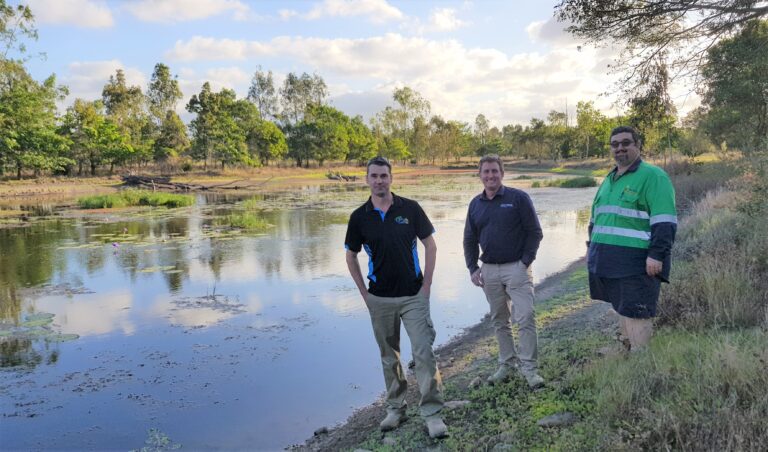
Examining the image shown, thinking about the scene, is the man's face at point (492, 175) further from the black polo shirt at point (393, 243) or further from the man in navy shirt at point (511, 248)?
the black polo shirt at point (393, 243)

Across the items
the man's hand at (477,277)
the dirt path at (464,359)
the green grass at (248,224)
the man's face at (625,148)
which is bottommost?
the dirt path at (464,359)

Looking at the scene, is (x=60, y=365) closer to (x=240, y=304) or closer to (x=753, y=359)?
(x=240, y=304)

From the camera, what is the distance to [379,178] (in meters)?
3.93

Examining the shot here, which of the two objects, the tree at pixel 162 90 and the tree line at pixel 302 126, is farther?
the tree at pixel 162 90

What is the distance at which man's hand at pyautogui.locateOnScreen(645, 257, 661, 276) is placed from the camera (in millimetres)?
3543

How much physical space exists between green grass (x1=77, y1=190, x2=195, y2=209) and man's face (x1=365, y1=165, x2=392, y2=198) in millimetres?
27684

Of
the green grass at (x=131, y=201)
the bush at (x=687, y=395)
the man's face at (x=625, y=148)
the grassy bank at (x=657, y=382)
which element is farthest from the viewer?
the green grass at (x=131, y=201)

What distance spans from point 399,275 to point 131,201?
98.0 feet

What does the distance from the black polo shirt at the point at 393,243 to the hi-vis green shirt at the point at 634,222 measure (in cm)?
135

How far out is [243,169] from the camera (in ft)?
197

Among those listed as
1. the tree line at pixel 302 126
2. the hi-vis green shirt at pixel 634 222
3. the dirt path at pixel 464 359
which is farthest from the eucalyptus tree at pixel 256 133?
the hi-vis green shirt at pixel 634 222

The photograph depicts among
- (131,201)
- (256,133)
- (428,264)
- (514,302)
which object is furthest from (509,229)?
(256,133)

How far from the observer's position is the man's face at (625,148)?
380 cm

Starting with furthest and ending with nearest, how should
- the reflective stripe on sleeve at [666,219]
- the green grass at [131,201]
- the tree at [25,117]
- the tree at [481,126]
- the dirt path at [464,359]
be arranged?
the tree at [481,126]
the tree at [25,117]
the green grass at [131,201]
the dirt path at [464,359]
the reflective stripe on sleeve at [666,219]
